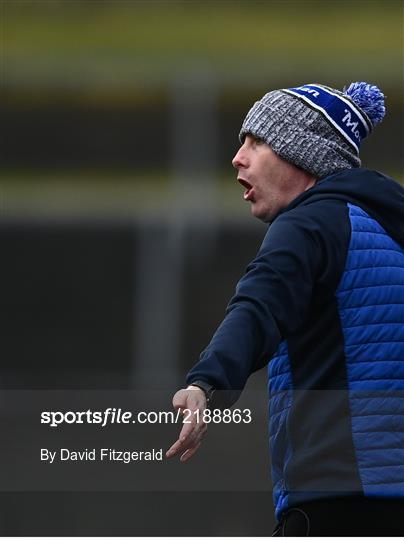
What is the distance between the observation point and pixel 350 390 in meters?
2.40

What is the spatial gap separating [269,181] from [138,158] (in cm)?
884

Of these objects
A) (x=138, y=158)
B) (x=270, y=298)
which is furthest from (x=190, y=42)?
(x=270, y=298)

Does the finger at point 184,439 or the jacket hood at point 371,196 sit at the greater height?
the jacket hood at point 371,196

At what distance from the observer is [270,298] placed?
229cm

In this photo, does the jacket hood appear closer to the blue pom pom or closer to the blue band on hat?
the blue band on hat

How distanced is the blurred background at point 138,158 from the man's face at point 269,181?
6.30 metres

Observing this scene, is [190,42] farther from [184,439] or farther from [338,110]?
[184,439]

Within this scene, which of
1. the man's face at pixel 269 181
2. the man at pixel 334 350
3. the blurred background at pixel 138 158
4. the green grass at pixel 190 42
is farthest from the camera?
the green grass at pixel 190 42

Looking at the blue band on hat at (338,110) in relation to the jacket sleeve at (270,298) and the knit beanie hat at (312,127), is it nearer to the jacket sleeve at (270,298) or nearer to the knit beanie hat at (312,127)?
the knit beanie hat at (312,127)

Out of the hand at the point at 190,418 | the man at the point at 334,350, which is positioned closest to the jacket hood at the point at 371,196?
the man at the point at 334,350

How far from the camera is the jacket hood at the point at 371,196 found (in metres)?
2.55

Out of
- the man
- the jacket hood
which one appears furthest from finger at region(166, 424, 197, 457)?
the jacket hood

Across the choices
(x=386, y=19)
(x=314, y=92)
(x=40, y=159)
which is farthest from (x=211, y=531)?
(x=386, y=19)

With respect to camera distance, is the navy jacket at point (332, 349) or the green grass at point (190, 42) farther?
the green grass at point (190, 42)
